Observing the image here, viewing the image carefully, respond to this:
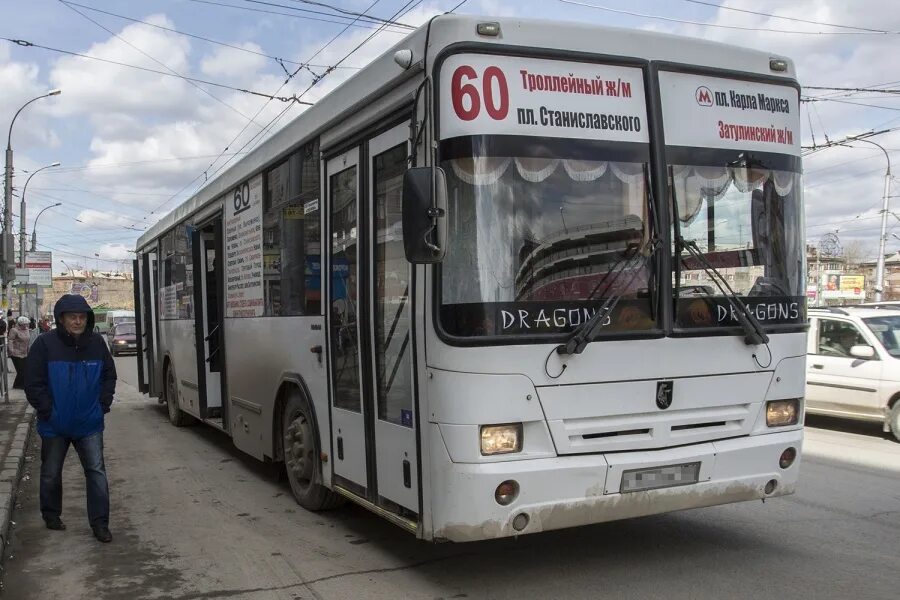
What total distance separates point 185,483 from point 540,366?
5.13m

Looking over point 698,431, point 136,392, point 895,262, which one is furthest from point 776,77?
point 895,262

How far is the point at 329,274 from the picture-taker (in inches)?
227

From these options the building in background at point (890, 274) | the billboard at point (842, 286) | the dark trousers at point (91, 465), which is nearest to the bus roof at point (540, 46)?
the dark trousers at point (91, 465)

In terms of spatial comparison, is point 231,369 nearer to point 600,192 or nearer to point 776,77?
point 600,192

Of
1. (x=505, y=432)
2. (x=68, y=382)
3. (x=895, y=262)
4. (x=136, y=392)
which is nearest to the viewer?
(x=505, y=432)

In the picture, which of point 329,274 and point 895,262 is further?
point 895,262

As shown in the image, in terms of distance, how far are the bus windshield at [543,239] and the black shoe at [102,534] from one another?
11.3 feet

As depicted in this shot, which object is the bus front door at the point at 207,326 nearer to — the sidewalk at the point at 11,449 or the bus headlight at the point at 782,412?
the sidewalk at the point at 11,449

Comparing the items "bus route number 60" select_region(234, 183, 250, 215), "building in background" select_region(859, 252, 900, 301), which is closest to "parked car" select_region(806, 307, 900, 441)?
"bus route number 60" select_region(234, 183, 250, 215)

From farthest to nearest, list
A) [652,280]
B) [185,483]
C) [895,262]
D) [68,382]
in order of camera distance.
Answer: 1. [895,262]
2. [185,483]
3. [68,382]
4. [652,280]

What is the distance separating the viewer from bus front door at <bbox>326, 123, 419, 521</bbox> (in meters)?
4.73

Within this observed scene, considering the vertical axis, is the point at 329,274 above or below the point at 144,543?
above

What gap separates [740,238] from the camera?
4836mm

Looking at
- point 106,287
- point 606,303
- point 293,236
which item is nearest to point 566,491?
point 606,303
